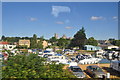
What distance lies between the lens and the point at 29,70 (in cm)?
261

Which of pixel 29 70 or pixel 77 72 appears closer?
pixel 29 70

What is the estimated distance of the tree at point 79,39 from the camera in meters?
12.5

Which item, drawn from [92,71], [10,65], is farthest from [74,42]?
[10,65]

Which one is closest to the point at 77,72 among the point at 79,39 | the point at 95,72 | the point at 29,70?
the point at 95,72

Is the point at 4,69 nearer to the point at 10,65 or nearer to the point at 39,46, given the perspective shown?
the point at 10,65

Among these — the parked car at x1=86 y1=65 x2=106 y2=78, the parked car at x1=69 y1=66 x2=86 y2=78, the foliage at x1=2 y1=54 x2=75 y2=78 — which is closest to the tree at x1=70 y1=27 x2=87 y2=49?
the parked car at x1=86 y1=65 x2=106 y2=78

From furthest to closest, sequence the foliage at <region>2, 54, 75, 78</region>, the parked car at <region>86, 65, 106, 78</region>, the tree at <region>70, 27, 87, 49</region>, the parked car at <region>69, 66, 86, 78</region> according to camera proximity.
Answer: the tree at <region>70, 27, 87, 49</region>, the parked car at <region>86, 65, 106, 78</region>, the parked car at <region>69, 66, 86, 78</region>, the foliage at <region>2, 54, 75, 78</region>

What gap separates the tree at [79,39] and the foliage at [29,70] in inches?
383

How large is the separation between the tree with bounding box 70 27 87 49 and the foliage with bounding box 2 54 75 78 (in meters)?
9.73

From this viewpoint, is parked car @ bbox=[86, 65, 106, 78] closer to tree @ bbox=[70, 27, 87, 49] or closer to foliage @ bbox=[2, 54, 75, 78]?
foliage @ bbox=[2, 54, 75, 78]

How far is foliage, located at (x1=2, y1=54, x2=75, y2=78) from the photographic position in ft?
8.12

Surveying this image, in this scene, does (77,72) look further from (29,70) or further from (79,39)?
(79,39)

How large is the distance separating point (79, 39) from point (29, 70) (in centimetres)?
1040

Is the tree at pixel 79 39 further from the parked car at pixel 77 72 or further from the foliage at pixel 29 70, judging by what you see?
the foliage at pixel 29 70
